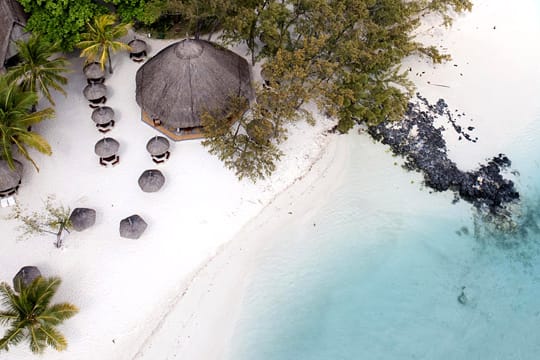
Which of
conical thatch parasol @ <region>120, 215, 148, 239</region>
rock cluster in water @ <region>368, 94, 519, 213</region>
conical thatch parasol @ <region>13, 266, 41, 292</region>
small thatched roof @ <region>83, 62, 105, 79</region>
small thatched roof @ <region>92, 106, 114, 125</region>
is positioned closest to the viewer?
conical thatch parasol @ <region>13, 266, 41, 292</region>

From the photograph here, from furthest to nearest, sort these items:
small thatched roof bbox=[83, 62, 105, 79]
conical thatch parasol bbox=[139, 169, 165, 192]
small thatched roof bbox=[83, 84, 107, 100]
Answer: small thatched roof bbox=[83, 62, 105, 79], small thatched roof bbox=[83, 84, 107, 100], conical thatch parasol bbox=[139, 169, 165, 192]

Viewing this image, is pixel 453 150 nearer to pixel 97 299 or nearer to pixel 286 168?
pixel 286 168

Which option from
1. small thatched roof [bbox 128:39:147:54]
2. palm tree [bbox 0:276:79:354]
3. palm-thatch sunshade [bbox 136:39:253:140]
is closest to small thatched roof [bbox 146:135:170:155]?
palm-thatch sunshade [bbox 136:39:253:140]

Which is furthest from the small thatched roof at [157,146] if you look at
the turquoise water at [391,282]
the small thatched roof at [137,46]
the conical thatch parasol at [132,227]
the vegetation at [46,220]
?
the turquoise water at [391,282]

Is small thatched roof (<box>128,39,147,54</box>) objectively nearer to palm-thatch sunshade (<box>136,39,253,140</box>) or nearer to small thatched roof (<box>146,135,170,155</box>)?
palm-thatch sunshade (<box>136,39,253,140</box>)

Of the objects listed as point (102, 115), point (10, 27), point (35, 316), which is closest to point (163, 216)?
point (102, 115)

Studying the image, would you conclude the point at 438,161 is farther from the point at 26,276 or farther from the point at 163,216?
the point at 26,276

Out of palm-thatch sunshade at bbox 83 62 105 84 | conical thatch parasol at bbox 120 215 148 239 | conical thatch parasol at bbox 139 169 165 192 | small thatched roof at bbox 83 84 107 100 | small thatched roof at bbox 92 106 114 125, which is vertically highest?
palm-thatch sunshade at bbox 83 62 105 84
